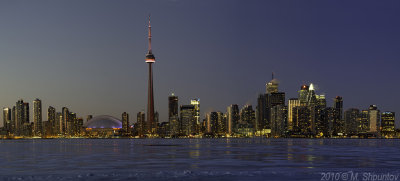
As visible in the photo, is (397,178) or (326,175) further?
(326,175)

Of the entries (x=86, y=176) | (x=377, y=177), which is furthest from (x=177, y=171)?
(x=377, y=177)

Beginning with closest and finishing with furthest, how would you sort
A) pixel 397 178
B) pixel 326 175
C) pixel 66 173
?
pixel 397 178
pixel 326 175
pixel 66 173

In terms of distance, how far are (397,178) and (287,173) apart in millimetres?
11859

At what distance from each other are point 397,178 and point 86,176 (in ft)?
107

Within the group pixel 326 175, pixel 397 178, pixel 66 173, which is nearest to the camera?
pixel 397 178

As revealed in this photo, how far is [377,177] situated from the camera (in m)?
47.3

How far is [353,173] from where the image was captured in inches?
2050

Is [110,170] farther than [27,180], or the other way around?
[110,170]

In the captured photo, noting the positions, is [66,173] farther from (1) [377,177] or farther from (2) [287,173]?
(1) [377,177]

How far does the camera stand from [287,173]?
172 ft

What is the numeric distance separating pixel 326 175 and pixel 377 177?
209 inches

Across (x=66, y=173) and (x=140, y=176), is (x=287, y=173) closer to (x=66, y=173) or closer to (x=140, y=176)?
(x=140, y=176)

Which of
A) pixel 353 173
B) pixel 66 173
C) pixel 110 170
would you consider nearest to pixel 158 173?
pixel 110 170

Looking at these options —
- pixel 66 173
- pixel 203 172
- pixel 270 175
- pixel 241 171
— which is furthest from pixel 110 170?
pixel 270 175
